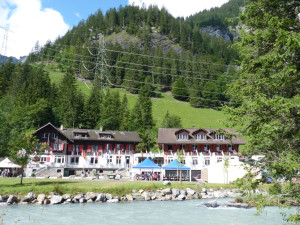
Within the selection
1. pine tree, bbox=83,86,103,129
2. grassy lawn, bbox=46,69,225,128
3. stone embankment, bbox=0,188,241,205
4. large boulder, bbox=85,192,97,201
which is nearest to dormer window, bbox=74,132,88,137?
pine tree, bbox=83,86,103,129

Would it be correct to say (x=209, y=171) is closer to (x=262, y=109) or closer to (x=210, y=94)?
(x=262, y=109)

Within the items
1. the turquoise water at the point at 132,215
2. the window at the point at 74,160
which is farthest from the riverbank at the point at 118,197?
the window at the point at 74,160

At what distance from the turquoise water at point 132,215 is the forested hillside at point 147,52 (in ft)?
251

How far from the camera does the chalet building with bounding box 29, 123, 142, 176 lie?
50.1m

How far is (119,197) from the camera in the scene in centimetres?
2575

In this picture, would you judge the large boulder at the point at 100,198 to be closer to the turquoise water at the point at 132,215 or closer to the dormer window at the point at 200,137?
the turquoise water at the point at 132,215

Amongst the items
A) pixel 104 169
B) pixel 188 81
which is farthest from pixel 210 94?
pixel 104 169

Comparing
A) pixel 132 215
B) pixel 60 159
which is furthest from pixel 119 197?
pixel 60 159

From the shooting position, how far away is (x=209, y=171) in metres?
37.6

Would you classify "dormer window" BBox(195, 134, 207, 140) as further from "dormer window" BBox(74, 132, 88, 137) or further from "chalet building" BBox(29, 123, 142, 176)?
"dormer window" BBox(74, 132, 88, 137)

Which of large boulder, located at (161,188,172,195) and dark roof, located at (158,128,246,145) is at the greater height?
dark roof, located at (158,128,246,145)

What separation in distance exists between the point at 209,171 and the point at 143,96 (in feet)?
158

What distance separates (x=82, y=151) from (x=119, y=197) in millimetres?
29506

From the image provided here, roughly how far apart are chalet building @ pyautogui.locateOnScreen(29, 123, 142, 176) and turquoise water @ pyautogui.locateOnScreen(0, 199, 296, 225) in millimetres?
27303
